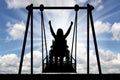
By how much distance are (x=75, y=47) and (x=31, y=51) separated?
5.03 meters

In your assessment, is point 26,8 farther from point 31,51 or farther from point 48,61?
point 48,61
